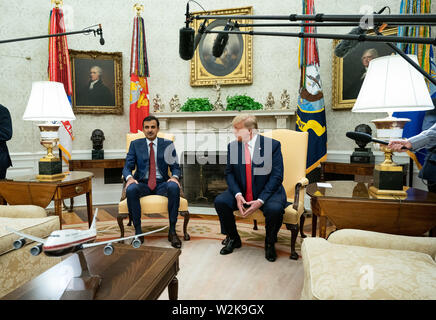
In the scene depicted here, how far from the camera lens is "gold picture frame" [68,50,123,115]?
4.99m

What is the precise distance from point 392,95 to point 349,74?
2.90 meters

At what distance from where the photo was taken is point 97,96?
5.09 m

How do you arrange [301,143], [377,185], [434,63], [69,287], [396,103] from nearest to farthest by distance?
1. [69,287]
2. [396,103]
3. [377,185]
4. [301,143]
5. [434,63]

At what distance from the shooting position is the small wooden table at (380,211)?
1.86 metres

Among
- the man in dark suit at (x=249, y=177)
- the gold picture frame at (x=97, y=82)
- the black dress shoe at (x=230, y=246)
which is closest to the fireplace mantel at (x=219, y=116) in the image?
the gold picture frame at (x=97, y=82)

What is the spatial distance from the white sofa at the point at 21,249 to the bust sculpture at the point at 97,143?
251cm

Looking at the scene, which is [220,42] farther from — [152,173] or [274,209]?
[152,173]

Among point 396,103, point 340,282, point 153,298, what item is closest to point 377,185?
point 396,103

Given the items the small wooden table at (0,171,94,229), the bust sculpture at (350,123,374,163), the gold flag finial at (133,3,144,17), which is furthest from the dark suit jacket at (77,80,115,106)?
the bust sculpture at (350,123,374,163)

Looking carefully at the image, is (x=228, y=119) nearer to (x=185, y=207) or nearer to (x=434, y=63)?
(x=185, y=207)

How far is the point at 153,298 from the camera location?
1.26 meters

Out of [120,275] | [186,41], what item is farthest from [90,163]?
[186,41]

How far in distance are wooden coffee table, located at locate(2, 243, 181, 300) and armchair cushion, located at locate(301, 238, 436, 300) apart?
71 cm
